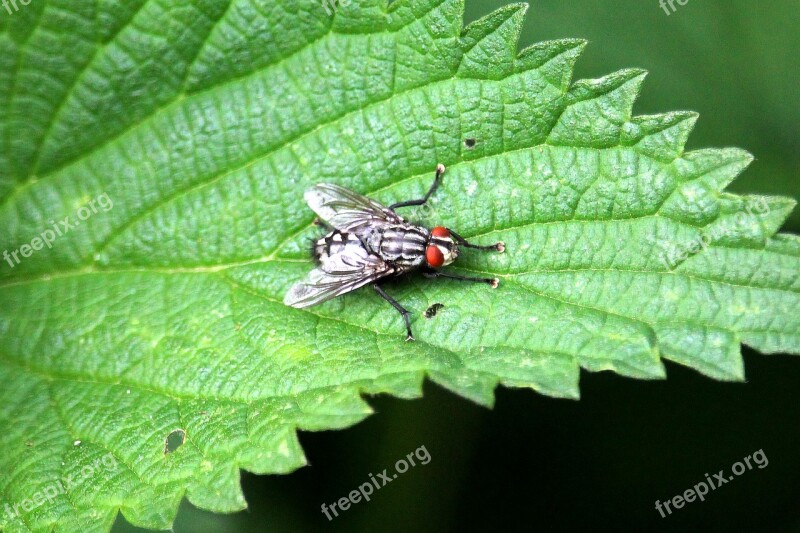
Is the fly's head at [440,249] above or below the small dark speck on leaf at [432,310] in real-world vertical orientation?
above

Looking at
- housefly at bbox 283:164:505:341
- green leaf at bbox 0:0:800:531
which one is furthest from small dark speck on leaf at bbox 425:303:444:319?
housefly at bbox 283:164:505:341

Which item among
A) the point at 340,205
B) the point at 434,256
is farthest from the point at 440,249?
the point at 340,205

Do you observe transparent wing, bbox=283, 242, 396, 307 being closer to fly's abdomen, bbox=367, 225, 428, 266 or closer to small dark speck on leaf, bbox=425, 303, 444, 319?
fly's abdomen, bbox=367, 225, 428, 266

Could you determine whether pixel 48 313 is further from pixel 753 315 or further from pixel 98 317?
pixel 753 315

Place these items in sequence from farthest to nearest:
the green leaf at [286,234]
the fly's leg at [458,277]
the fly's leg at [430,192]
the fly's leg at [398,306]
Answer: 1. the fly's leg at [430,192]
2. the fly's leg at [458,277]
3. the fly's leg at [398,306]
4. the green leaf at [286,234]

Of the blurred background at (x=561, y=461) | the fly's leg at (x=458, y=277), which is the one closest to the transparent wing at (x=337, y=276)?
the fly's leg at (x=458, y=277)

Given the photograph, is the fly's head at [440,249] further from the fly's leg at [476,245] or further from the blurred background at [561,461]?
the blurred background at [561,461]
